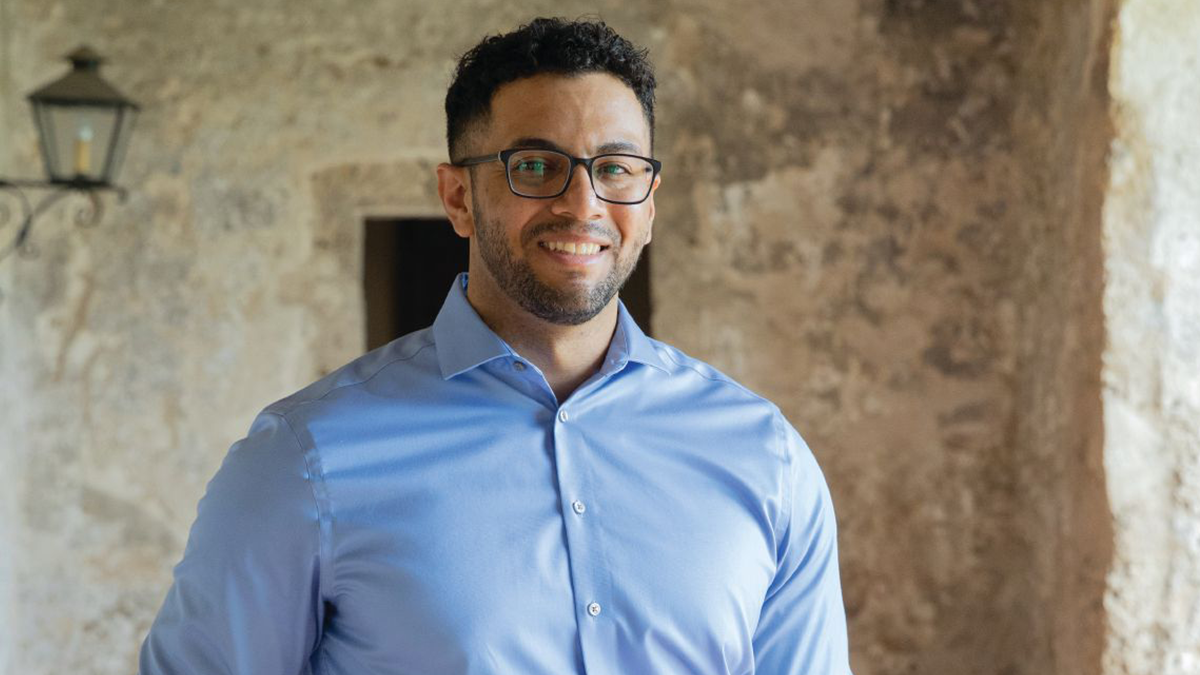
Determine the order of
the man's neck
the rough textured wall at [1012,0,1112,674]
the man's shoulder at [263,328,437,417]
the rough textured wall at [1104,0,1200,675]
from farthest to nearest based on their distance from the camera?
the rough textured wall at [1012,0,1112,674], the rough textured wall at [1104,0,1200,675], the man's neck, the man's shoulder at [263,328,437,417]

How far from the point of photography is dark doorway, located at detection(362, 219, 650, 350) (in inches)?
165

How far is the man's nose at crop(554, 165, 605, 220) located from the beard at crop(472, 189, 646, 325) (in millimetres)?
14

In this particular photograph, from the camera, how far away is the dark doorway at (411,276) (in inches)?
165

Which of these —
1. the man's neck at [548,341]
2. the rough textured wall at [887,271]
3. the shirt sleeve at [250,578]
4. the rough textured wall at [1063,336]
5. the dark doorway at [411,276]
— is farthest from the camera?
the dark doorway at [411,276]

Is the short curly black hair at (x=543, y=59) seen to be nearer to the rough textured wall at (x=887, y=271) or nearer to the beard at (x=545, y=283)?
the beard at (x=545, y=283)

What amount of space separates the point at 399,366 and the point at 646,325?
260 cm

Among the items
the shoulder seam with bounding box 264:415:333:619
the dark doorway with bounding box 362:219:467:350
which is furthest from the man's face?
the dark doorway with bounding box 362:219:467:350

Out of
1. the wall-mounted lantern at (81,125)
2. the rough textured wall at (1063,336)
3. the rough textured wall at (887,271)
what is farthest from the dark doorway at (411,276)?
the rough textured wall at (1063,336)

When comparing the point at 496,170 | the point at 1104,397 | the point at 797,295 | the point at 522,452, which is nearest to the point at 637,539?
the point at 522,452

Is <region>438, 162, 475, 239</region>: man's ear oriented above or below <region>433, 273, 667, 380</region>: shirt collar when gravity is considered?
above

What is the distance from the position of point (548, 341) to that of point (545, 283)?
11 cm

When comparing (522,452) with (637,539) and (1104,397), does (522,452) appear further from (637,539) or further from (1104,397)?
(1104,397)

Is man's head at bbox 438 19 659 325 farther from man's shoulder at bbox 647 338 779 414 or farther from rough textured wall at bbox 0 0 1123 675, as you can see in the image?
rough textured wall at bbox 0 0 1123 675

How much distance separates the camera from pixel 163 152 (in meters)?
3.69
